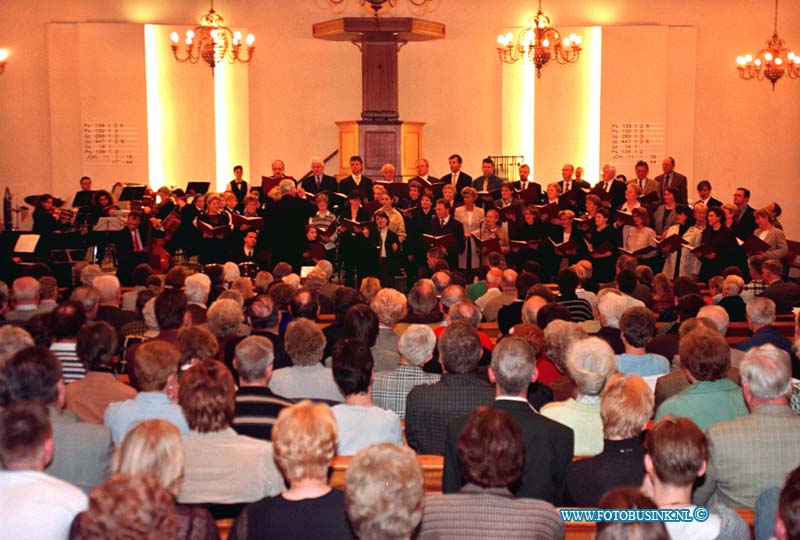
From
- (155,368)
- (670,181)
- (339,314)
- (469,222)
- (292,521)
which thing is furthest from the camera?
(670,181)

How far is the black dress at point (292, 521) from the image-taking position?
2799 millimetres

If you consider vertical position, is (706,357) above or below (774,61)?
below

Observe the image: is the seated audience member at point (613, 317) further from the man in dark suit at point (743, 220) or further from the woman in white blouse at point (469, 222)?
the man in dark suit at point (743, 220)

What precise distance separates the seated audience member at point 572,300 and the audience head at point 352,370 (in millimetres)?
3149

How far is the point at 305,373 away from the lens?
4816 millimetres

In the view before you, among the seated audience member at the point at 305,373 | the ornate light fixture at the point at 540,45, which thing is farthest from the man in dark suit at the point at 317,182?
the seated audience member at the point at 305,373

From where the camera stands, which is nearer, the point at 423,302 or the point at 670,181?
the point at 423,302

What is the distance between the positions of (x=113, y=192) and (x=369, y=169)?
3931 millimetres

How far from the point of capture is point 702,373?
425 cm

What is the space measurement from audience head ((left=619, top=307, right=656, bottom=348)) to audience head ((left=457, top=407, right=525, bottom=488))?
235cm

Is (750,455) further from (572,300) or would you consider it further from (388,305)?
(572,300)

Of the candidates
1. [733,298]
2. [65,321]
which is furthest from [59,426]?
[733,298]

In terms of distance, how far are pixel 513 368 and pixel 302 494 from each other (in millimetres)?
1237

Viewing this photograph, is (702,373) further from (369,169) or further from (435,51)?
(435,51)
